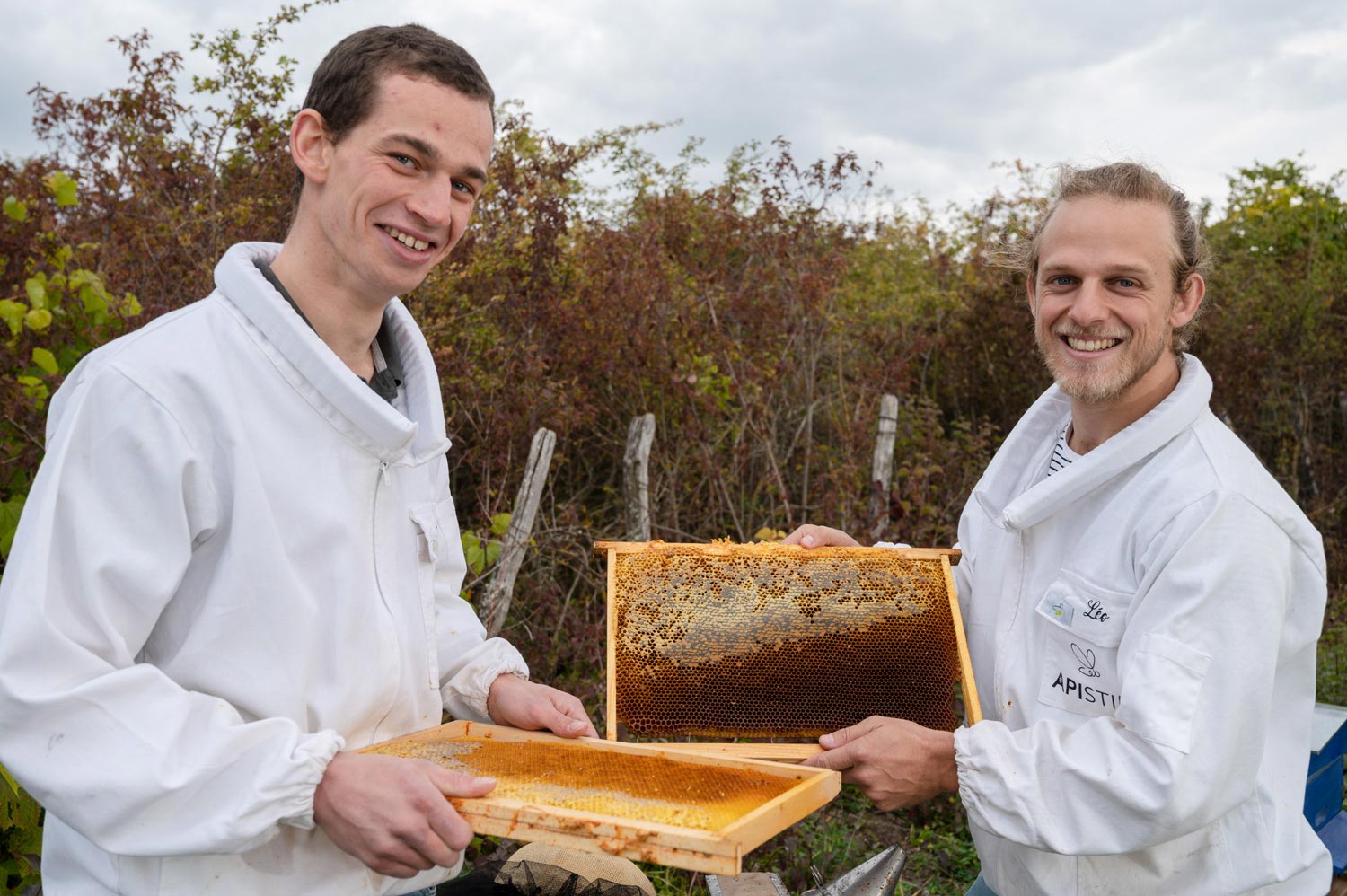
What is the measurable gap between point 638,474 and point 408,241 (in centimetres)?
357

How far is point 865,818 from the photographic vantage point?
4508 millimetres

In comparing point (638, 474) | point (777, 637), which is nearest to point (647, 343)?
point (638, 474)

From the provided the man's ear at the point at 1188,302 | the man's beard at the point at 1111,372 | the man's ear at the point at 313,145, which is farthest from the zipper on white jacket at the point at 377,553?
the man's ear at the point at 1188,302

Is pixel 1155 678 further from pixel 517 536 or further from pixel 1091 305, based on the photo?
pixel 517 536

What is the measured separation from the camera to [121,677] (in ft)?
5.04

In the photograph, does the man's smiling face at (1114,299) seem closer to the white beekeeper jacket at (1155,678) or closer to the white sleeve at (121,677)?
the white beekeeper jacket at (1155,678)

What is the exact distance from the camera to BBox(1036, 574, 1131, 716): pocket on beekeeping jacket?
6.73 ft

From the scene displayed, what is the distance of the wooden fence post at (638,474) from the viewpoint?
5461 mm

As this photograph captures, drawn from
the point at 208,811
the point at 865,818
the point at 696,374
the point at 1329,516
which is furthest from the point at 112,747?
the point at 1329,516

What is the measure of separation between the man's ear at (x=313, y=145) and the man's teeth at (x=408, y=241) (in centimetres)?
17

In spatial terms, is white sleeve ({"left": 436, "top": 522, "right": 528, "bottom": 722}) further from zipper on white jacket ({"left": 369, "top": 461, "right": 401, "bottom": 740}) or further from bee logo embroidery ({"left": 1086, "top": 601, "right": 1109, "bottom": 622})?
bee logo embroidery ({"left": 1086, "top": 601, "right": 1109, "bottom": 622})

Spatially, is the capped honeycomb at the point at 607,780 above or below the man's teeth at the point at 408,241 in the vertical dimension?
below

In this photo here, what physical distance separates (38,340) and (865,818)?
3.86 meters

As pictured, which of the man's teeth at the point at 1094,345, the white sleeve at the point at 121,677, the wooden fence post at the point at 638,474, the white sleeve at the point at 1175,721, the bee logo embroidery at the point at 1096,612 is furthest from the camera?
the wooden fence post at the point at 638,474
